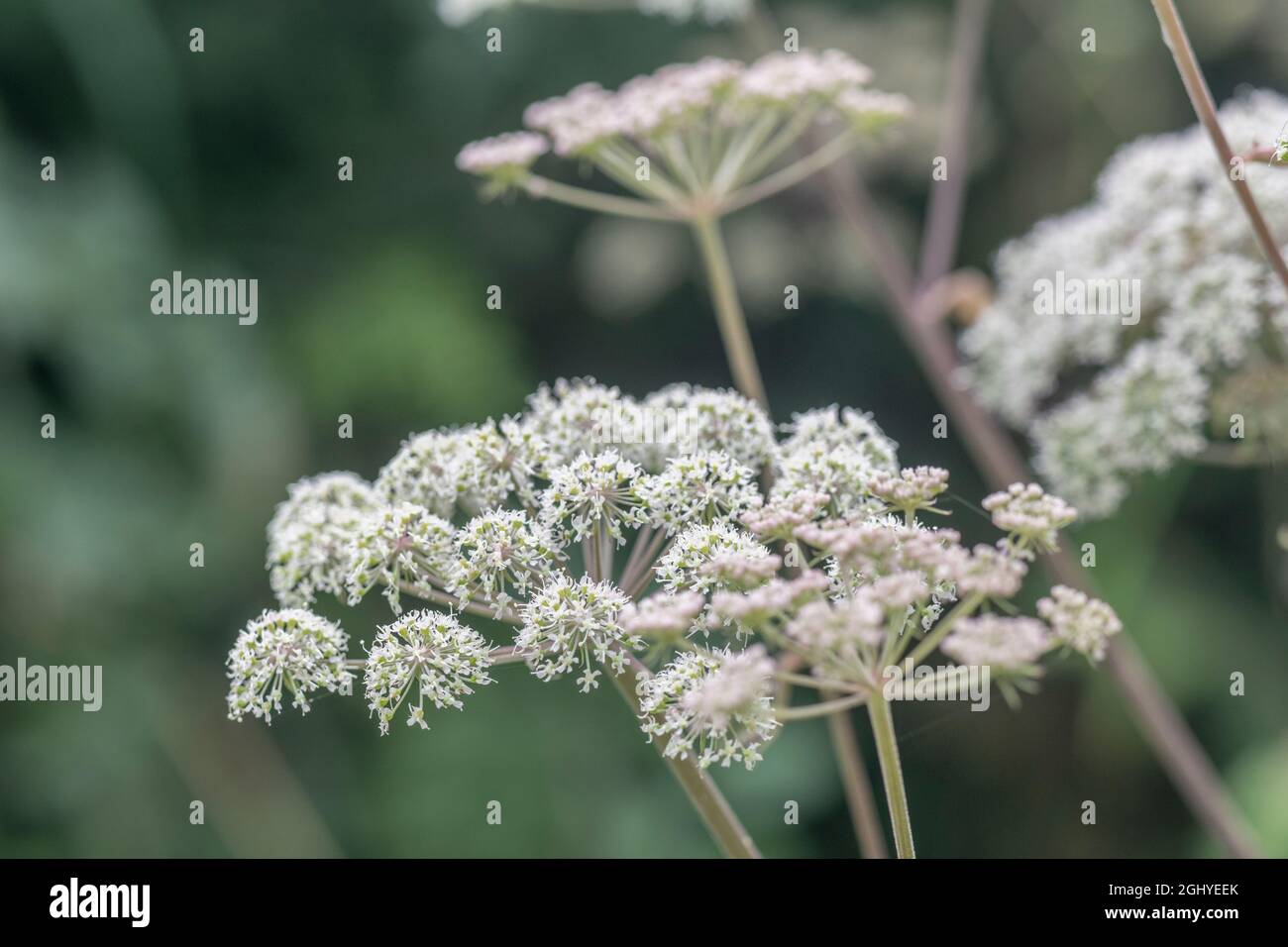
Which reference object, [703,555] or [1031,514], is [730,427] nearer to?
[703,555]

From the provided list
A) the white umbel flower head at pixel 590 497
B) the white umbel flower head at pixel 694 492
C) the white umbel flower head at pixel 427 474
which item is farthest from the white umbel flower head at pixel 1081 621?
the white umbel flower head at pixel 427 474

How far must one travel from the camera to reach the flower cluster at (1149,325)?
64.6 inches

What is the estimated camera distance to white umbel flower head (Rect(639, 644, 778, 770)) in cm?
97

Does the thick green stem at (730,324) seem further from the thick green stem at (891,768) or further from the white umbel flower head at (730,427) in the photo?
the thick green stem at (891,768)

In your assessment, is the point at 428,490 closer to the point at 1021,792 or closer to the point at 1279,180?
the point at 1279,180

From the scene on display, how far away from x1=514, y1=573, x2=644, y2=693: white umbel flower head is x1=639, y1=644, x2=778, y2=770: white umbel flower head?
49 mm

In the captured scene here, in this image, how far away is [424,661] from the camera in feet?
3.85

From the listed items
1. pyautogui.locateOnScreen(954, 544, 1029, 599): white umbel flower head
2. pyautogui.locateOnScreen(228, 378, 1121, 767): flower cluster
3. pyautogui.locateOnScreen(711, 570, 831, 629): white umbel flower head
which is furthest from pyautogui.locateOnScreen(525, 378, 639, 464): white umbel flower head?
pyautogui.locateOnScreen(954, 544, 1029, 599): white umbel flower head

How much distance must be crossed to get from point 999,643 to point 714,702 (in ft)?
0.76

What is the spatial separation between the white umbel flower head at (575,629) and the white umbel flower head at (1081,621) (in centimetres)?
38

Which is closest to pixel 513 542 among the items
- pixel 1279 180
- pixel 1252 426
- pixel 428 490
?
pixel 428 490

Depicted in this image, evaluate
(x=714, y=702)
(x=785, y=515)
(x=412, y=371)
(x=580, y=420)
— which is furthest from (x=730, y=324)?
(x=412, y=371)

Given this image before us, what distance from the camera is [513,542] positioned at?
1.19 metres
